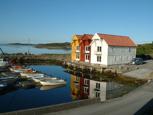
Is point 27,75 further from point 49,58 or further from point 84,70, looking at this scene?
point 49,58

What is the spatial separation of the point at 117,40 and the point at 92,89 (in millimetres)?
26221

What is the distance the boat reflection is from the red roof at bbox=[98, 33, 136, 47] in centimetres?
1334

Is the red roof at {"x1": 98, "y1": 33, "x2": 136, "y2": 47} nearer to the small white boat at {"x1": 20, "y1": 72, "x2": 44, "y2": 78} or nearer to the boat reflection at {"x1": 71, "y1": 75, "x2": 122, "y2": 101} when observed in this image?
the boat reflection at {"x1": 71, "y1": 75, "x2": 122, "y2": 101}

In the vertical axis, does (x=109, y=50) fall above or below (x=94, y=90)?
above

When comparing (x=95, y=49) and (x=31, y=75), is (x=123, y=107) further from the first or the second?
(x=95, y=49)

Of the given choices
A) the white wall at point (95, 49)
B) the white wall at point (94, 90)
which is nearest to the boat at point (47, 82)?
the white wall at point (94, 90)

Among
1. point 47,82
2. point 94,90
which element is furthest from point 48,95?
point 94,90

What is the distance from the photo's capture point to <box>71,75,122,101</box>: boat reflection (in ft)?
110

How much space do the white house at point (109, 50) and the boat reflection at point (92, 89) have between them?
10.1 metres

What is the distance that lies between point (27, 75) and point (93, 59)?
2076 centimetres

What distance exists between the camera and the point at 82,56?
215ft

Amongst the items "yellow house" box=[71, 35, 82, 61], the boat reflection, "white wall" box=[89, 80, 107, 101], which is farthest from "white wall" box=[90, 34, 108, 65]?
"white wall" box=[89, 80, 107, 101]

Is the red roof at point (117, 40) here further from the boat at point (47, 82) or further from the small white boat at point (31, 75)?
the boat at point (47, 82)

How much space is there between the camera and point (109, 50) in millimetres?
56812
